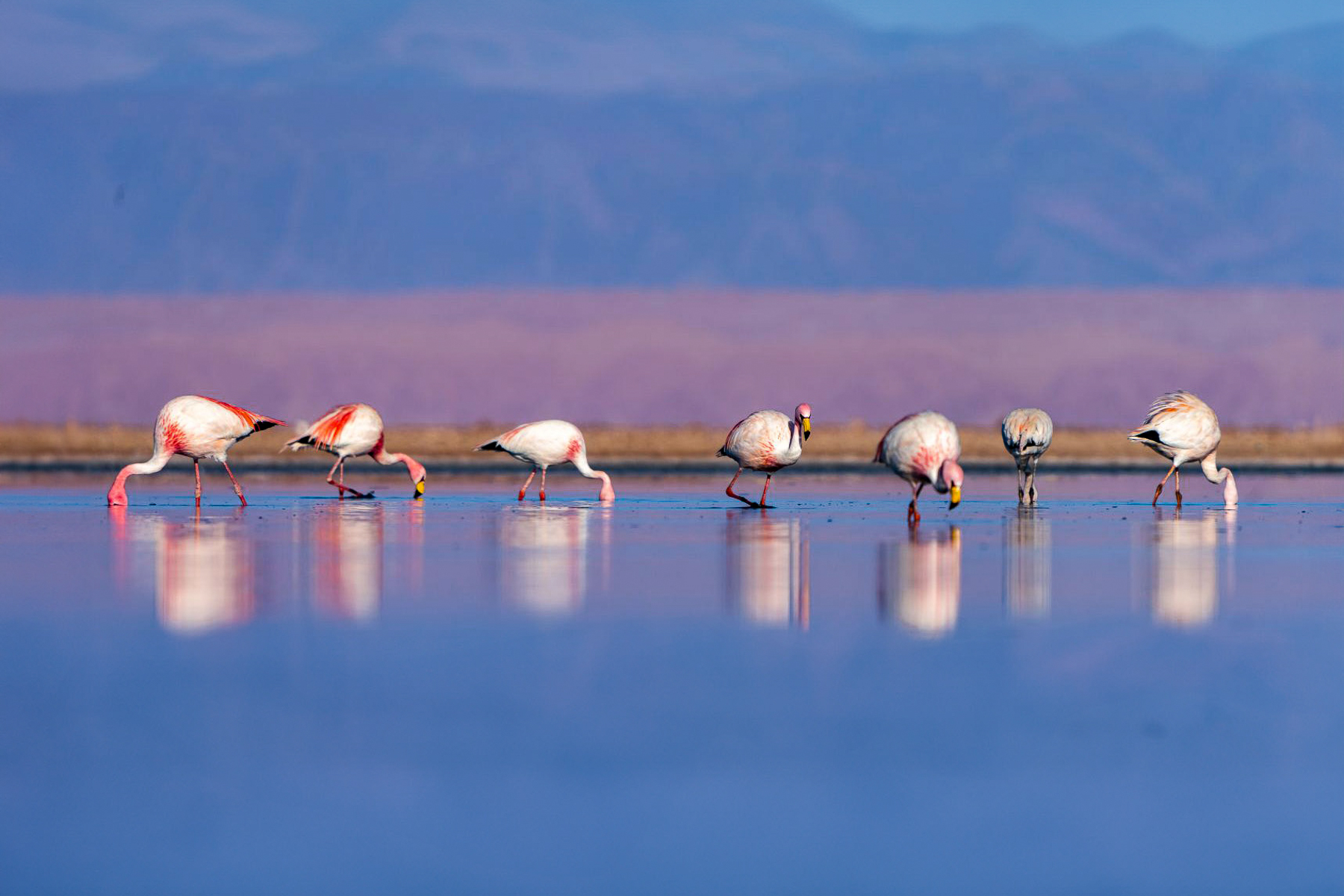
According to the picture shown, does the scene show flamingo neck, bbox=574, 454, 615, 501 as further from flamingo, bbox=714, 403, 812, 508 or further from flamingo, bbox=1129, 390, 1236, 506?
flamingo, bbox=1129, 390, 1236, 506

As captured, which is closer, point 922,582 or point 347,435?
point 922,582

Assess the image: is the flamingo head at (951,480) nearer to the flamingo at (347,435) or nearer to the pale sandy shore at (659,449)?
the flamingo at (347,435)

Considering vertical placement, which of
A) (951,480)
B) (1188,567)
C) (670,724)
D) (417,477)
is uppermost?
(951,480)

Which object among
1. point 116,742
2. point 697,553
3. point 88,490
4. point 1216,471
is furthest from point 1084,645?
point 88,490

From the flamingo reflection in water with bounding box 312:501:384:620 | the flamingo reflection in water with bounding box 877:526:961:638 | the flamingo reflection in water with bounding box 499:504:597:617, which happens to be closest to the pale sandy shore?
the flamingo reflection in water with bounding box 499:504:597:617

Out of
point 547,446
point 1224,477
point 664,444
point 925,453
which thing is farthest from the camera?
point 664,444

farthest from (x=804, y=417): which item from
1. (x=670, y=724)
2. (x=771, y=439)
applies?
(x=670, y=724)

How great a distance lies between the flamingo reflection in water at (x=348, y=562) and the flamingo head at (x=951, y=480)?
5.78m

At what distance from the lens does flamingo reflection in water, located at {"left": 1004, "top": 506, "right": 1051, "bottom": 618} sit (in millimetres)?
11000

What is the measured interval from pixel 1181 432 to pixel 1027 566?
1017 cm

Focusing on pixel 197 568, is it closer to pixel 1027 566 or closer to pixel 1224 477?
pixel 1027 566

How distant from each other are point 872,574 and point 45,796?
7.58 metres

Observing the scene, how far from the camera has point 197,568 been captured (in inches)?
516

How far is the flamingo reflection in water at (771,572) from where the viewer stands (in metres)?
10.6
